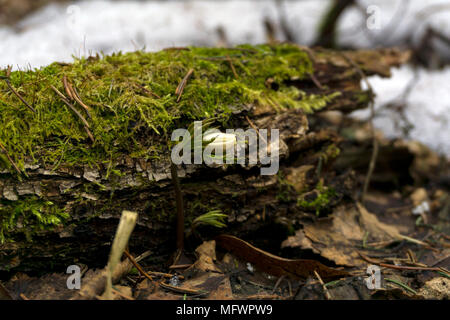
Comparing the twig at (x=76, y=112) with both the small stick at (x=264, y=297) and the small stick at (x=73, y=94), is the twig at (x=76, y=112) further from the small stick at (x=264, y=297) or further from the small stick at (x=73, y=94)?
the small stick at (x=264, y=297)

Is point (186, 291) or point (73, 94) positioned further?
point (73, 94)

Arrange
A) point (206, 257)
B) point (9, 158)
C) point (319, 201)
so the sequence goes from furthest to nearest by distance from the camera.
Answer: point (319, 201)
point (206, 257)
point (9, 158)

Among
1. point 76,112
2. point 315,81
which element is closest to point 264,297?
point 76,112

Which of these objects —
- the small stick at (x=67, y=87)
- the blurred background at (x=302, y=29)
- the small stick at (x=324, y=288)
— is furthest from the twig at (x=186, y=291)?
the blurred background at (x=302, y=29)

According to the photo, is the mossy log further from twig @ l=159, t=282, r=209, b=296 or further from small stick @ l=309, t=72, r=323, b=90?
twig @ l=159, t=282, r=209, b=296

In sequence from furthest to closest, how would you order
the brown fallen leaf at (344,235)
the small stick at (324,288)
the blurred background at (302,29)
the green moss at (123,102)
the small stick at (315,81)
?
the blurred background at (302,29) → the small stick at (315,81) → the brown fallen leaf at (344,235) → the green moss at (123,102) → the small stick at (324,288)

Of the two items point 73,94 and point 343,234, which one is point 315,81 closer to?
point 343,234
